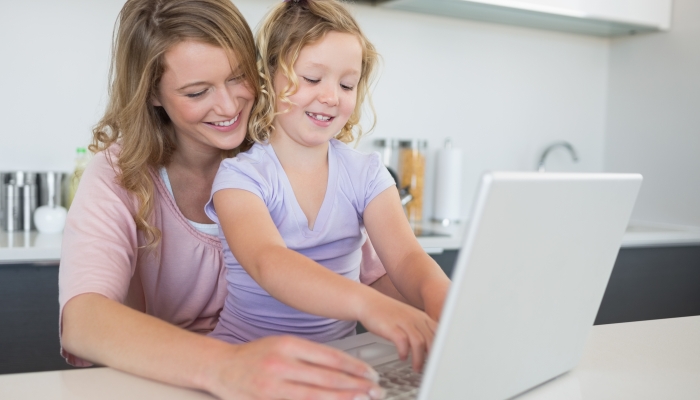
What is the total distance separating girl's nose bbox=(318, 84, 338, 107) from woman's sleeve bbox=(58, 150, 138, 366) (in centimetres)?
40

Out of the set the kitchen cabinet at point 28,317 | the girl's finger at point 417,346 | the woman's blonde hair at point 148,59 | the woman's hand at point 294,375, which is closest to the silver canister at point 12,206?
the kitchen cabinet at point 28,317

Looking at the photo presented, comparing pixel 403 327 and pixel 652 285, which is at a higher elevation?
pixel 403 327

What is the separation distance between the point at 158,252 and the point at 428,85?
168 centimetres

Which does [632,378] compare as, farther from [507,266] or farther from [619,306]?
[619,306]

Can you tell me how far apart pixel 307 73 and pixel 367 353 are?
52 centimetres

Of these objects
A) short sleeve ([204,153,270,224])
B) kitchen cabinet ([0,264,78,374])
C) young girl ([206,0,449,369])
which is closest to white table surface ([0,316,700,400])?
young girl ([206,0,449,369])

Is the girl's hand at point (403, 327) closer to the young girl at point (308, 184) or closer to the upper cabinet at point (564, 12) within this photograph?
the young girl at point (308, 184)

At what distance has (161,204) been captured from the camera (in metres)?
1.31

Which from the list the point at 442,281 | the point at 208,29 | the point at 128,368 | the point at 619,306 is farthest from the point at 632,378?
the point at 619,306

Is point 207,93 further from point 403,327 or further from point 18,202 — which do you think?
point 18,202

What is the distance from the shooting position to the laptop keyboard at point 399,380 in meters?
0.74

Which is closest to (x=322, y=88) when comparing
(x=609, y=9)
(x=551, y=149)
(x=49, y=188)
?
(x=49, y=188)

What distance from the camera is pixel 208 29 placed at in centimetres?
118

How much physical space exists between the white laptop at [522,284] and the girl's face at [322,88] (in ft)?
1.63
